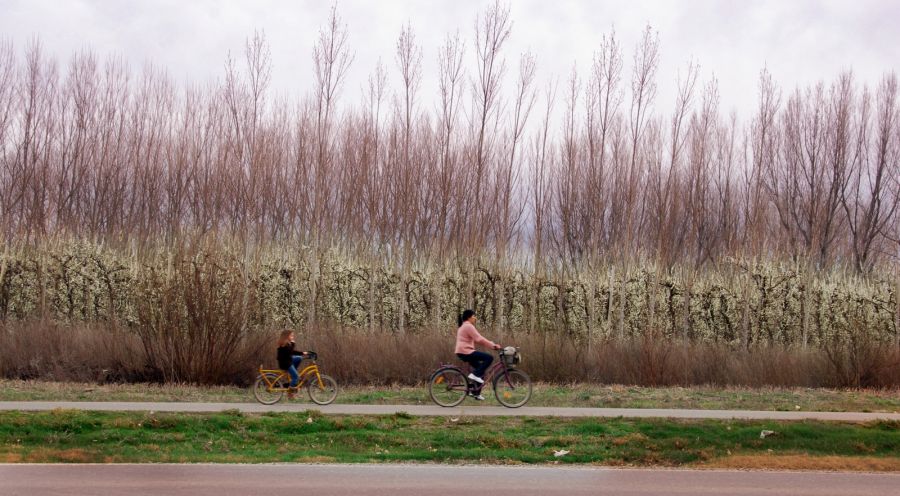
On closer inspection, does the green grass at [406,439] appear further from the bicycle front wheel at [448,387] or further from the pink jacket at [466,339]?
the pink jacket at [466,339]

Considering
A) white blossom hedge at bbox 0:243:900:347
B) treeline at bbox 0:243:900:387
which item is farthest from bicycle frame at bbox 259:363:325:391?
white blossom hedge at bbox 0:243:900:347

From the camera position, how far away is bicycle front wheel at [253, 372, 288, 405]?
16.4 m

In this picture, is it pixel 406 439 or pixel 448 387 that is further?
pixel 448 387

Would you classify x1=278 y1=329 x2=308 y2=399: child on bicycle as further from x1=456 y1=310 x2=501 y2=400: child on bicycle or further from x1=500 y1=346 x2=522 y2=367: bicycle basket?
x1=500 y1=346 x2=522 y2=367: bicycle basket

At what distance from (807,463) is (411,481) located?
5.37m

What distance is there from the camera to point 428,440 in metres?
12.6

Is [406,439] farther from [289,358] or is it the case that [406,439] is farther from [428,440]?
[289,358]

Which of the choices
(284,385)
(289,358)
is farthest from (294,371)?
(284,385)

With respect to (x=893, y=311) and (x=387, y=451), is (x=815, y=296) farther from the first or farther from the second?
(x=387, y=451)

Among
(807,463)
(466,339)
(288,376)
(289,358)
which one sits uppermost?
(466,339)

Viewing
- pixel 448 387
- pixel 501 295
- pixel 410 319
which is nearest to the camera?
pixel 448 387

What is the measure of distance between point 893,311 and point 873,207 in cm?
709

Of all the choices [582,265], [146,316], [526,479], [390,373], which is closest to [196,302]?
[146,316]

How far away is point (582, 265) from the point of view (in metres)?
32.3
